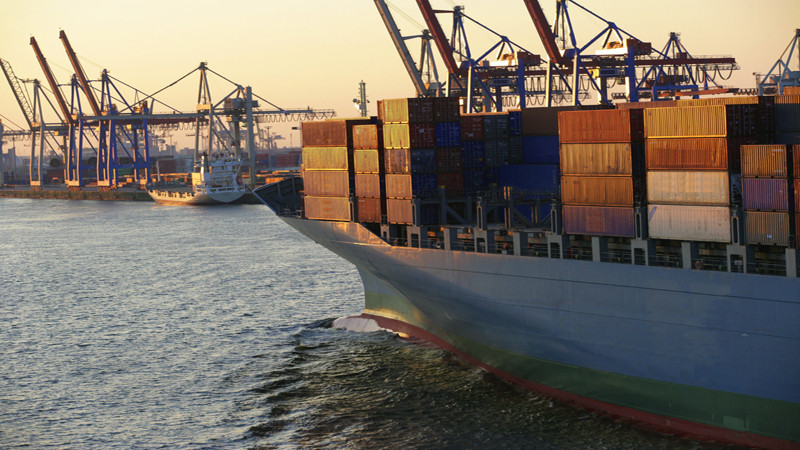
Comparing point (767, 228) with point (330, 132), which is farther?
point (330, 132)

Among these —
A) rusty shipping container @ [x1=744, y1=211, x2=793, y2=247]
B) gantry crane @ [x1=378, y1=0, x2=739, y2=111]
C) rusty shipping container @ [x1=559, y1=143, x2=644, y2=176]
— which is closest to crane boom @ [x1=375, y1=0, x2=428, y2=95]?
gantry crane @ [x1=378, y1=0, x2=739, y2=111]

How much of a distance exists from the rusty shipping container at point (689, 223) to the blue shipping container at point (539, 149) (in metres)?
10.7

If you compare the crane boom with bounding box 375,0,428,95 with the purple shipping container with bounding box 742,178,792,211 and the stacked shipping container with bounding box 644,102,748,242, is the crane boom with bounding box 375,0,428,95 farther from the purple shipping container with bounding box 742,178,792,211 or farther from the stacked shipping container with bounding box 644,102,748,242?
the purple shipping container with bounding box 742,178,792,211

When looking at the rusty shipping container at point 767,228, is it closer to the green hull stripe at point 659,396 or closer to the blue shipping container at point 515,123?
the green hull stripe at point 659,396

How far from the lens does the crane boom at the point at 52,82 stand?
15825 centimetres

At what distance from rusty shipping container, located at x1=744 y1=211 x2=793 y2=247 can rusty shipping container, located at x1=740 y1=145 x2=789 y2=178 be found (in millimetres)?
1026

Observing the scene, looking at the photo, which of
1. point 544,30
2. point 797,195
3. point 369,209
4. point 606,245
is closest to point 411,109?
point 369,209

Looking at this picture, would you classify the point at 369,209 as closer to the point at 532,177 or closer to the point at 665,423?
the point at 532,177

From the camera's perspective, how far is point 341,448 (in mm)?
Result: 25656

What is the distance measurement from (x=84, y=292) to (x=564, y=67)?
37.3m

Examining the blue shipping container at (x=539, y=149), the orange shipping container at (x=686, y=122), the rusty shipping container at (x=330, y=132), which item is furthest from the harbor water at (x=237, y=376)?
the blue shipping container at (x=539, y=149)

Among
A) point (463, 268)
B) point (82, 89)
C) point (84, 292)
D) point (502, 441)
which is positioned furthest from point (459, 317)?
point (82, 89)

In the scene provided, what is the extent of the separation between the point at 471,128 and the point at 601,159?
8.89 meters

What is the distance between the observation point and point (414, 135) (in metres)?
33.6
